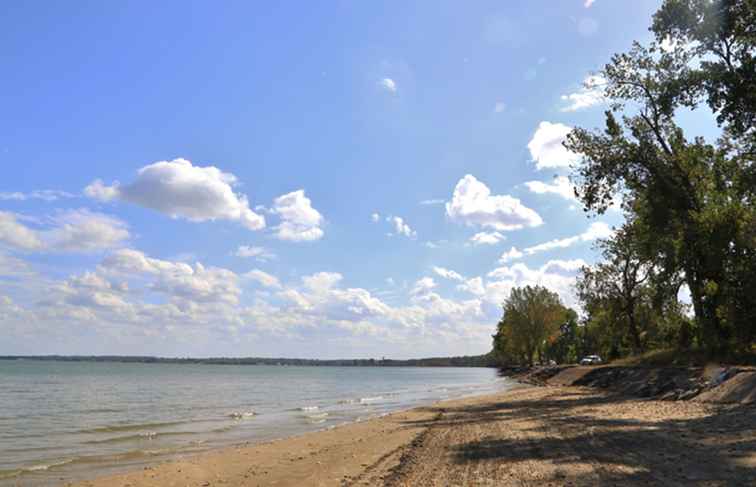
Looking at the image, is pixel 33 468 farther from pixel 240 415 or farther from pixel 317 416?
pixel 317 416

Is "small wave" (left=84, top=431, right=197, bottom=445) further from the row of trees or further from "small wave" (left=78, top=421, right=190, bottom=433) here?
the row of trees

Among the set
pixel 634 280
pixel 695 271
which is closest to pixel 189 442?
pixel 695 271

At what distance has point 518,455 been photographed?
12633 millimetres

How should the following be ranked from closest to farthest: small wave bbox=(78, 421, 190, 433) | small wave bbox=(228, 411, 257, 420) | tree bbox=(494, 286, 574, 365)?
small wave bbox=(78, 421, 190, 433) → small wave bbox=(228, 411, 257, 420) → tree bbox=(494, 286, 574, 365)

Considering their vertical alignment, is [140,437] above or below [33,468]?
below

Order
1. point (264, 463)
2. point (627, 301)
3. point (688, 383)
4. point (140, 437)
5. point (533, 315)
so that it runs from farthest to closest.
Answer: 1. point (533, 315)
2. point (627, 301)
3. point (688, 383)
4. point (140, 437)
5. point (264, 463)

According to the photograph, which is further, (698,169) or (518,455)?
(698,169)

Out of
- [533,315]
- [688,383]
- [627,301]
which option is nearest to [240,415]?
[688,383]

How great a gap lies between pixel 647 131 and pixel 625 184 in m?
3.18

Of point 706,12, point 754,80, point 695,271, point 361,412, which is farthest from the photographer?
point 361,412

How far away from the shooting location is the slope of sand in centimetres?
1009

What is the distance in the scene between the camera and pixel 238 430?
83.4 ft

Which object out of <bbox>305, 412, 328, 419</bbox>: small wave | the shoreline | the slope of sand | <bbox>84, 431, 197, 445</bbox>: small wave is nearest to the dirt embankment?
the slope of sand

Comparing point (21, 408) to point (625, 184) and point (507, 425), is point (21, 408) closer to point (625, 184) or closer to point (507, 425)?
point (507, 425)
